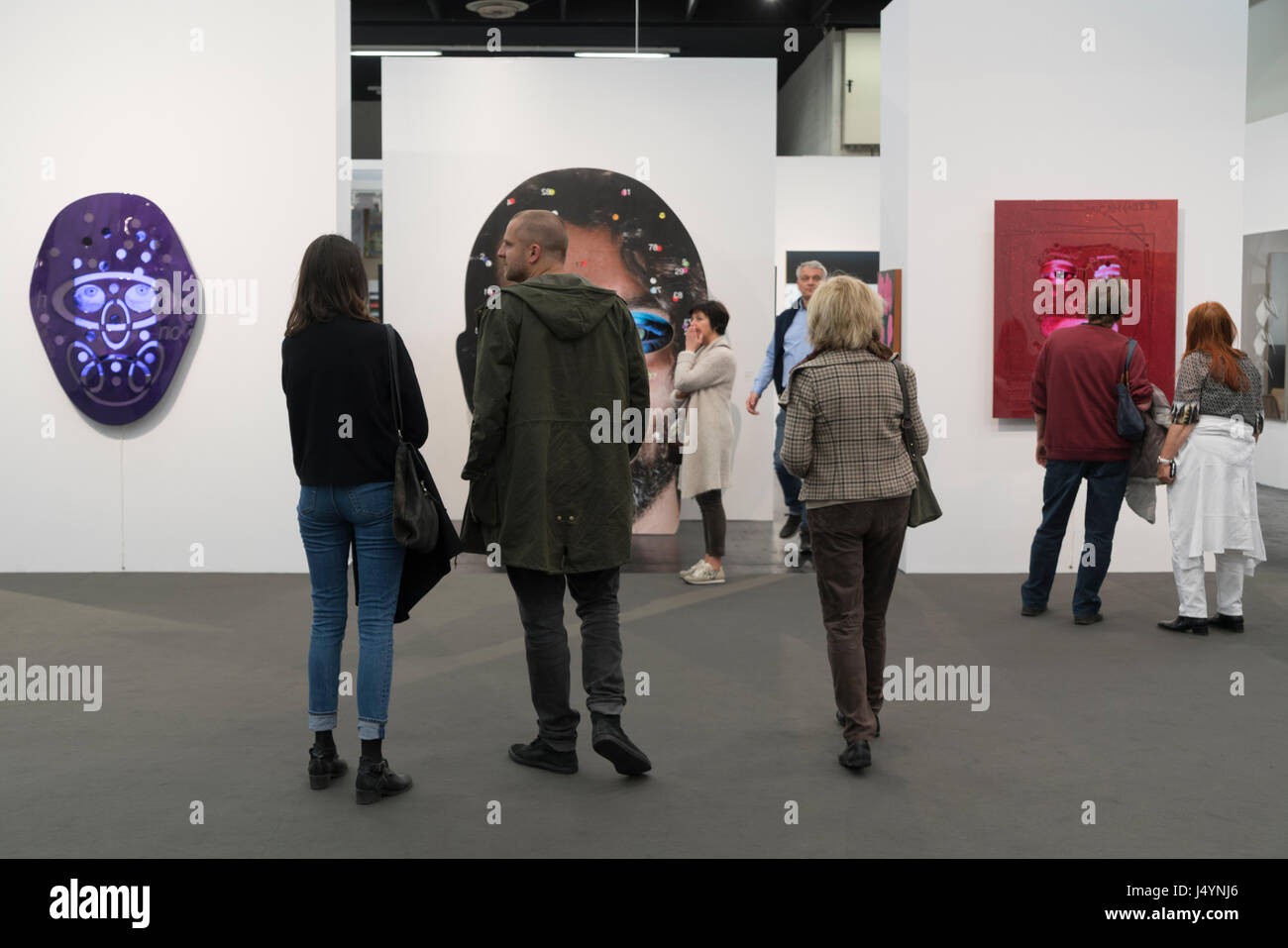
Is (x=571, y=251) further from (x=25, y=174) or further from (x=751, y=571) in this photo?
(x=25, y=174)

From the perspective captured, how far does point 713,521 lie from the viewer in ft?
24.3

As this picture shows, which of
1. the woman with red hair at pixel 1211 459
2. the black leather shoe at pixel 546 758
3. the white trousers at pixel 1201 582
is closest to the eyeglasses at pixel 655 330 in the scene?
the woman with red hair at pixel 1211 459

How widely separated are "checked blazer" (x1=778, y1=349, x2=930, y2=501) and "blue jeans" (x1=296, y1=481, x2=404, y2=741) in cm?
128

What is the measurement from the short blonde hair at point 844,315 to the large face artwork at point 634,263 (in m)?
5.14

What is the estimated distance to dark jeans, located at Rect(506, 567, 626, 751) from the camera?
13.2 ft

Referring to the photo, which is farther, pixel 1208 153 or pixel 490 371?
pixel 1208 153

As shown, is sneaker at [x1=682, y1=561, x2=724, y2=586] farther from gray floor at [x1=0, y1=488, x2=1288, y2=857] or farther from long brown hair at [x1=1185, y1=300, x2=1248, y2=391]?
long brown hair at [x1=1185, y1=300, x2=1248, y2=391]

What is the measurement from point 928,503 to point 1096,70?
14.6 ft

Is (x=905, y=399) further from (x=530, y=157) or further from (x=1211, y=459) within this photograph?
(x=530, y=157)

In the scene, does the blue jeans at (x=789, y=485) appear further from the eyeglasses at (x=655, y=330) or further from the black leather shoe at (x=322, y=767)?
the black leather shoe at (x=322, y=767)

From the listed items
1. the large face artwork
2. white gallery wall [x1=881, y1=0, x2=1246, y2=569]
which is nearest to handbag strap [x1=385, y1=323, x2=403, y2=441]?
white gallery wall [x1=881, y1=0, x2=1246, y2=569]

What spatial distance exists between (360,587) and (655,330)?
5.81 meters

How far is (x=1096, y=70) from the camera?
7582 millimetres
